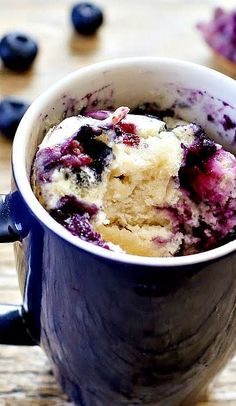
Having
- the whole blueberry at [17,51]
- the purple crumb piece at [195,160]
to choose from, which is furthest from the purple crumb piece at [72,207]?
the whole blueberry at [17,51]

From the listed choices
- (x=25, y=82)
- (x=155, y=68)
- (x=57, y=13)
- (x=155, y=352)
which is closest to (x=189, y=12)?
(x=57, y=13)

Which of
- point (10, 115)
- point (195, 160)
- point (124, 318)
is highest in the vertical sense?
point (195, 160)

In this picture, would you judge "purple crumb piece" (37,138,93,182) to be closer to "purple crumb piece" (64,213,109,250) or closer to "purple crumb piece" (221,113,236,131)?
"purple crumb piece" (64,213,109,250)

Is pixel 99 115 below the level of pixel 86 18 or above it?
above

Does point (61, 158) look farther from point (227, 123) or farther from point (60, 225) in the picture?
point (227, 123)

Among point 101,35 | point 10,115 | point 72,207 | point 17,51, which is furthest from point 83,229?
point 101,35

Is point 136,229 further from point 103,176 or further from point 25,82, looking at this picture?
point 25,82

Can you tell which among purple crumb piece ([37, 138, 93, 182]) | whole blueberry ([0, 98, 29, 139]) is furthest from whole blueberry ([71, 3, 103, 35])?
purple crumb piece ([37, 138, 93, 182])
